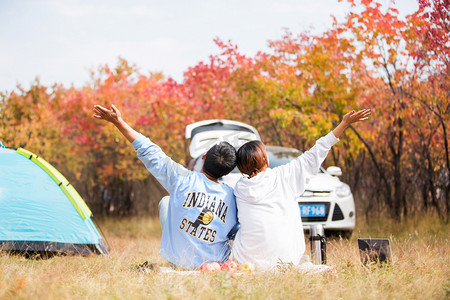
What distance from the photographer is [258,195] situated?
3264 millimetres

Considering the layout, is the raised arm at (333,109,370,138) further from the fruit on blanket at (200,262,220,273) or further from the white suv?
the white suv

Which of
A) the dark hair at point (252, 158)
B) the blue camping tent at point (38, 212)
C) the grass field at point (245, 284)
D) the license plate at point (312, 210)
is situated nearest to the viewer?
the grass field at point (245, 284)

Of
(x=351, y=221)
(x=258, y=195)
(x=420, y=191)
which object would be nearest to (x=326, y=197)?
(x=351, y=221)

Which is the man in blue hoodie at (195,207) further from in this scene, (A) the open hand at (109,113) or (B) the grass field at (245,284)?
(B) the grass field at (245,284)

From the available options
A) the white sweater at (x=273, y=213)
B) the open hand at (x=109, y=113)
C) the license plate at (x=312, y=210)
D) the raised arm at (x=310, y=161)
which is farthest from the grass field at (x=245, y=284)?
the license plate at (x=312, y=210)

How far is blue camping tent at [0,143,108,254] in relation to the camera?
5.28 metres

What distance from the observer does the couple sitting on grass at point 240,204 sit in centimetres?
328

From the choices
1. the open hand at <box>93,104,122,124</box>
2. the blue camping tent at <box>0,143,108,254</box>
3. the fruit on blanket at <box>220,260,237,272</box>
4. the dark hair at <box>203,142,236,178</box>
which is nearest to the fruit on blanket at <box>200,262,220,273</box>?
the fruit on blanket at <box>220,260,237,272</box>

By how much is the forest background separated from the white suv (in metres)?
1.61

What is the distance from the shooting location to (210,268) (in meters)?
3.21

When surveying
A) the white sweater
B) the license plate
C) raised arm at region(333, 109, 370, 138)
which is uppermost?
raised arm at region(333, 109, 370, 138)

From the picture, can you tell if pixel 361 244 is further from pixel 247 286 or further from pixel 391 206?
pixel 391 206

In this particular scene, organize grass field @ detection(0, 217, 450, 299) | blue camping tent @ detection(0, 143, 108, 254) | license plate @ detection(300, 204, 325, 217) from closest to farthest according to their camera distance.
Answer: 1. grass field @ detection(0, 217, 450, 299)
2. blue camping tent @ detection(0, 143, 108, 254)
3. license plate @ detection(300, 204, 325, 217)

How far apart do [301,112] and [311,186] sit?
302cm
